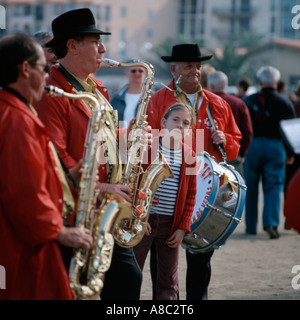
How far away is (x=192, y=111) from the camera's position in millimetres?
5969

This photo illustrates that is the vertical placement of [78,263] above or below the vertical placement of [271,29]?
below

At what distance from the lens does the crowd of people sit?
138 inches

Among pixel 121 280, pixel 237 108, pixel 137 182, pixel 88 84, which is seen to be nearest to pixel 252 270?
pixel 237 108

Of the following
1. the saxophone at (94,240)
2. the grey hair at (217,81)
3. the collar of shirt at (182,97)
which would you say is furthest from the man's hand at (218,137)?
the grey hair at (217,81)

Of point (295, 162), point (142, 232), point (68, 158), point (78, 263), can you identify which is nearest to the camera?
point (78, 263)

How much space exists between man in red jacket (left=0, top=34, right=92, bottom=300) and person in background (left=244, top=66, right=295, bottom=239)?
667cm

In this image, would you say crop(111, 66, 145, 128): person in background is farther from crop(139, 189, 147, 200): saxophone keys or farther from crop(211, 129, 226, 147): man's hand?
crop(139, 189, 147, 200): saxophone keys

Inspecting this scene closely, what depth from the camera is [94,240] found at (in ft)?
12.8

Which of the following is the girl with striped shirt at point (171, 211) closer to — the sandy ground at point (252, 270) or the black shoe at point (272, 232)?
the sandy ground at point (252, 270)

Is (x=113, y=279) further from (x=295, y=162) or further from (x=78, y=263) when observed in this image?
(x=295, y=162)

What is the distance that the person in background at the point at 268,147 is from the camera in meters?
10.1

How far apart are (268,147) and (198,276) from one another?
4.54m
